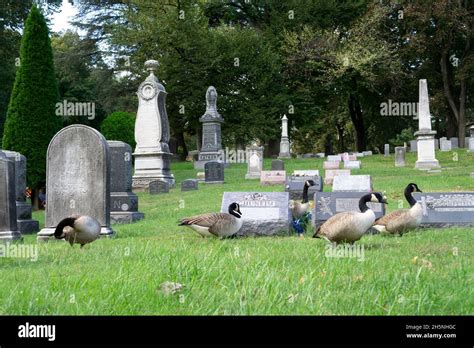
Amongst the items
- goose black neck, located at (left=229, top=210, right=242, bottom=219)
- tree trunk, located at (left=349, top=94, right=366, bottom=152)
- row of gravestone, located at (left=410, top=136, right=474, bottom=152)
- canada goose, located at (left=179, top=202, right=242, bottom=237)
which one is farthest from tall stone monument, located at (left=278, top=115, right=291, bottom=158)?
canada goose, located at (left=179, top=202, right=242, bottom=237)

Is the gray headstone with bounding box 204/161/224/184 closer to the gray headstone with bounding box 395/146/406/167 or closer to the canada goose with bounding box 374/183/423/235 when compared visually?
the gray headstone with bounding box 395/146/406/167

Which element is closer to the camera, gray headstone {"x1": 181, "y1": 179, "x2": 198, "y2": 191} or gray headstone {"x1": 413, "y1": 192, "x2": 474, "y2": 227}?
gray headstone {"x1": 413, "y1": 192, "x2": 474, "y2": 227}

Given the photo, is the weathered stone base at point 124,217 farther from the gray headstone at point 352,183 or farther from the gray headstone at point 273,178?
the gray headstone at point 273,178

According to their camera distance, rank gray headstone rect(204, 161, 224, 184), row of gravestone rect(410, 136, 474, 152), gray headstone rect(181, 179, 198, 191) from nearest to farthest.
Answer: gray headstone rect(181, 179, 198, 191), gray headstone rect(204, 161, 224, 184), row of gravestone rect(410, 136, 474, 152)

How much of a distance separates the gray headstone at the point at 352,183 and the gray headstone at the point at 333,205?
5.86ft

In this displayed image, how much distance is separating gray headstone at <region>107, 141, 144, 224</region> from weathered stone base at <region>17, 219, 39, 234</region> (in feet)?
6.00

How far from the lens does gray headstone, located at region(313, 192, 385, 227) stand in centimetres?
989

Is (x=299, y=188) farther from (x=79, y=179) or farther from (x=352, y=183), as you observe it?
(x=79, y=179)

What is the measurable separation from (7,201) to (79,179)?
1.45 meters

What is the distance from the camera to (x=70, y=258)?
7027 mm

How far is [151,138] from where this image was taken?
24688mm

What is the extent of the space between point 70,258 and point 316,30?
40.1 metres

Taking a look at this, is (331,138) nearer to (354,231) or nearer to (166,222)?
(166,222)
